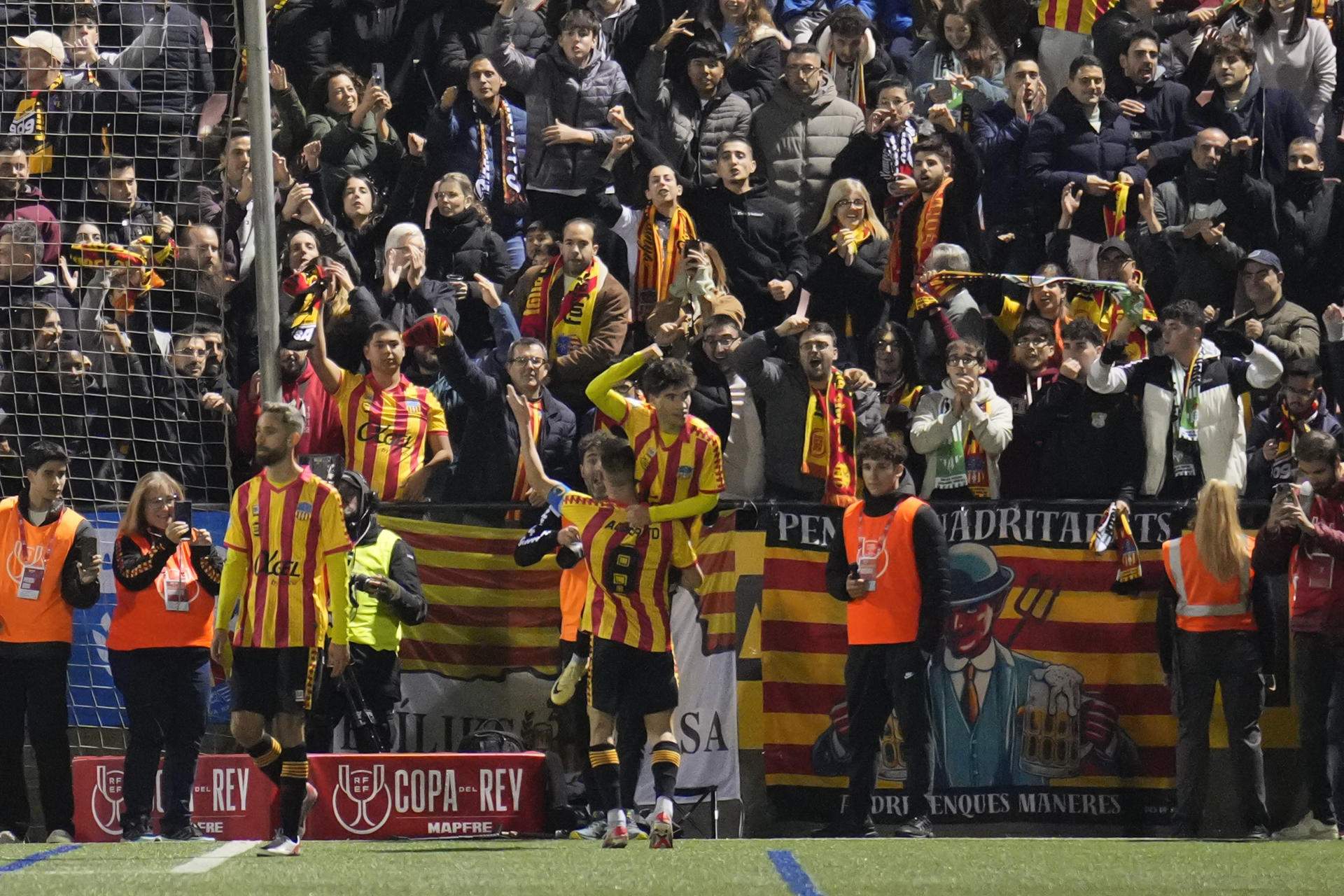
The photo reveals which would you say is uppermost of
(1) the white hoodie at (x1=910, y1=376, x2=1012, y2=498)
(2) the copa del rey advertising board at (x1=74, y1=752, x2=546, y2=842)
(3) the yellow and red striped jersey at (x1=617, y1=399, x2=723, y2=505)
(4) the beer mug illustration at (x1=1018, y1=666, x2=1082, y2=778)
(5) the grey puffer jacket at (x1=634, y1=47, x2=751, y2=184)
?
(5) the grey puffer jacket at (x1=634, y1=47, x2=751, y2=184)

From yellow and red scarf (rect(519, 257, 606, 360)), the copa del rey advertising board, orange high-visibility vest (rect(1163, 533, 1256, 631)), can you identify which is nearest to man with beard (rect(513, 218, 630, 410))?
yellow and red scarf (rect(519, 257, 606, 360))

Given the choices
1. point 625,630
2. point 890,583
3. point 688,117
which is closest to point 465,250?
point 688,117

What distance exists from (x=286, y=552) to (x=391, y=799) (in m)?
1.82

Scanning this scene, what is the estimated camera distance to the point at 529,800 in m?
9.17

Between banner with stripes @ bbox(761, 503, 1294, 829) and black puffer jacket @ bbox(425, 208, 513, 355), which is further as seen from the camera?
black puffer jacket @ bbox(425, 208, 513, 355)

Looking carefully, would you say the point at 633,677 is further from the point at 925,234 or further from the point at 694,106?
the point at 694,106

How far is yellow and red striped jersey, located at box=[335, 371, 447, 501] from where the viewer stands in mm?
10492

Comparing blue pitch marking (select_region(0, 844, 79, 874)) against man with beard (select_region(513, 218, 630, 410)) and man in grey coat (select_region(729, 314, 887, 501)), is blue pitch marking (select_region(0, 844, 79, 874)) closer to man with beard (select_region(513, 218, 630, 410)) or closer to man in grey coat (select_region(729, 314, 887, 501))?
man with beard (select_region(513, 218, 630, 410))

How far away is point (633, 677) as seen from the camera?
805 cm

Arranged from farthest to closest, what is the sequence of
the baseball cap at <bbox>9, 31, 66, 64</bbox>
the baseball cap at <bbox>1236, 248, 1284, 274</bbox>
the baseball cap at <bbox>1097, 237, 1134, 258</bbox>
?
the baseball cap at <bbox>9, 31, 66, 64</bbox> → the baseball cap at <bbox>1097, 237, 1134, 258</bbox> → the baseball cap at <bbox>1236, 248, 1284, 274</bbox>

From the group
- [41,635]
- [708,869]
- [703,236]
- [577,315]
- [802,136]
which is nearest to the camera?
[708,869]

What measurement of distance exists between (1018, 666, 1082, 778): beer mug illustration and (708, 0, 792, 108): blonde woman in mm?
4876

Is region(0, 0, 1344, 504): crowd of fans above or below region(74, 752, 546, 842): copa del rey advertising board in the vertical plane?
above

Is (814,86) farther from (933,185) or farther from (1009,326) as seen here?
(1009,326)
